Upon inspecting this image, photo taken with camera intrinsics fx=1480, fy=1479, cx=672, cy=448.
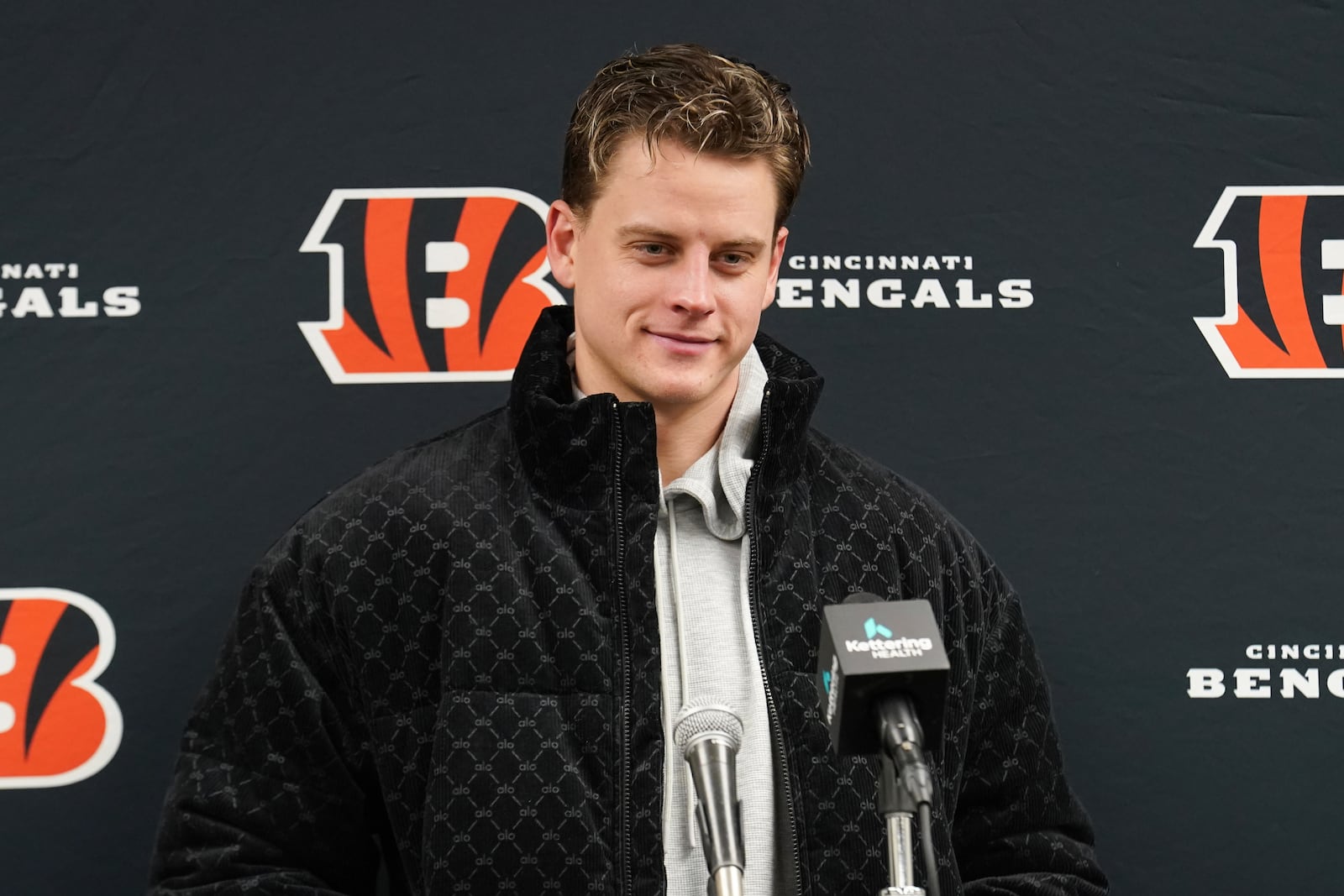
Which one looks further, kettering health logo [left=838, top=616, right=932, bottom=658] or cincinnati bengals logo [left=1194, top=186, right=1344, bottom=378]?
cincinnati bengals logo [left=1194, top=186, right=1344, bottom=378]

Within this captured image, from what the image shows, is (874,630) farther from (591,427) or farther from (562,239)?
(562,239)

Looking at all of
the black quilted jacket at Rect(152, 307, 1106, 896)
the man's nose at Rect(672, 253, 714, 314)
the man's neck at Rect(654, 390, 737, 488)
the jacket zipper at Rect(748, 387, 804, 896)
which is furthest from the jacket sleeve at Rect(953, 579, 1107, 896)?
the man's nose at Rect(672, 253, 714, 314)

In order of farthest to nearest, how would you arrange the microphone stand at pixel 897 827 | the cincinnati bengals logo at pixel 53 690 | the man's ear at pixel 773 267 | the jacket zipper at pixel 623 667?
the cincinnati bengals logo at pixel 53 690, the man's ear at pixel 773 267, the jacket zipper at pixel 623 667, the microphone stand at pixel 897 827

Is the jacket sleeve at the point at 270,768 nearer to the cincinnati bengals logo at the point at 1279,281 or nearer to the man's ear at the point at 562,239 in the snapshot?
the man's ear at the point at 562,239

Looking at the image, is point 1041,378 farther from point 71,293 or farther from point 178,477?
point 71,293

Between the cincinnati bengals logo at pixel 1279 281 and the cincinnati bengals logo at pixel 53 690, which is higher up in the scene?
the cincinnati bengals logo at pixel 1279 281

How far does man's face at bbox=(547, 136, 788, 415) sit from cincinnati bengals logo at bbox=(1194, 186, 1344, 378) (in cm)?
71

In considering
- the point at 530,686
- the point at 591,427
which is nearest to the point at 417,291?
the point at 591,427

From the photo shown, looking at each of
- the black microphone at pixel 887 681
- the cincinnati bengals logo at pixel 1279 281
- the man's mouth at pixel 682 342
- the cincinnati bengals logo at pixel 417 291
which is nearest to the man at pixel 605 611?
the man's mouth at pixel 682 342

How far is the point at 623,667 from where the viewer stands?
1350mm

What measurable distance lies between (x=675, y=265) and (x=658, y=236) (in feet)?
0.10

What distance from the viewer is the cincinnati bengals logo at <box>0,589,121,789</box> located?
171 centimetres

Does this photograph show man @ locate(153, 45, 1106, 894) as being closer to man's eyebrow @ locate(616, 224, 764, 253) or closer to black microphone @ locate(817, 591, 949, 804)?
man's eyebrow @ locate(616, 224, 764, 253)

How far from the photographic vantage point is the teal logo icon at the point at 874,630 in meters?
0.92
